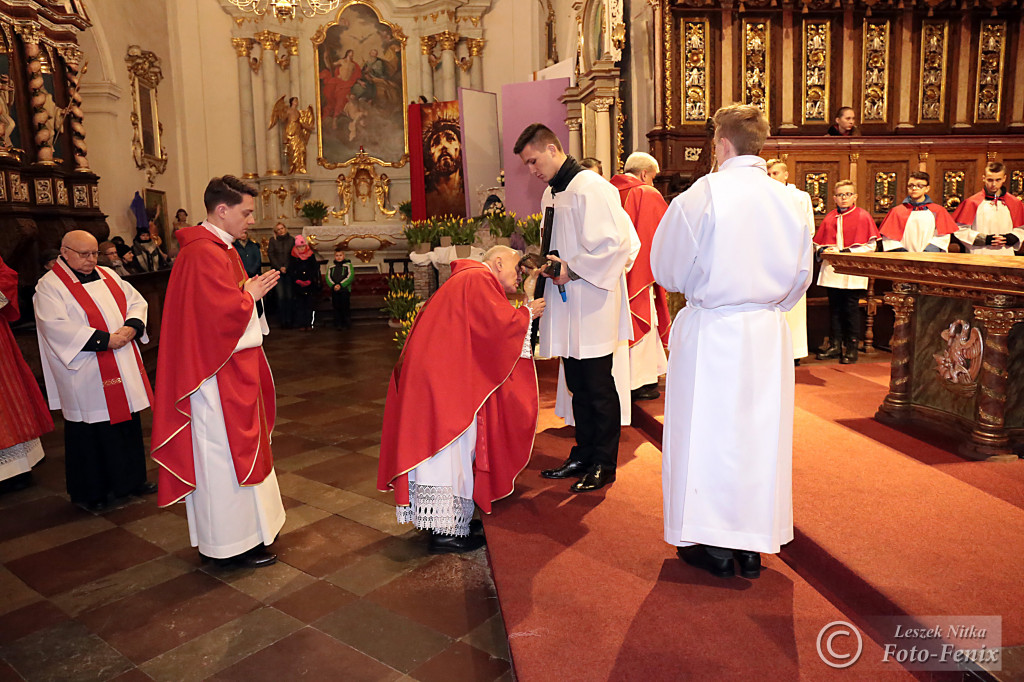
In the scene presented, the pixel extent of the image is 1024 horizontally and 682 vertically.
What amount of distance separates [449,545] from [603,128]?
692 cm

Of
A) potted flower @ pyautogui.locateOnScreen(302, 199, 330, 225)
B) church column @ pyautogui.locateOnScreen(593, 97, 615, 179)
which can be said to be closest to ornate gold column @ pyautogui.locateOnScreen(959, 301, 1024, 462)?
church column @ pyautogui.locateOnScreen(593, 97, 615, 179)

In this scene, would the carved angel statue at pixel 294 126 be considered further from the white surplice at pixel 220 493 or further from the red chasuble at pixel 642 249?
the white surplice at pixel 220 493

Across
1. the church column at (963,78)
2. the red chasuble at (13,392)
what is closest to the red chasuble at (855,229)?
the church column at (963,78)

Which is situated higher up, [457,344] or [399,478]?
[457,344]

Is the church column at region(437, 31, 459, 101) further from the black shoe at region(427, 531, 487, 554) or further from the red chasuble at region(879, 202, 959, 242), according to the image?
the black shoe at region(427, 531, 487, 554)

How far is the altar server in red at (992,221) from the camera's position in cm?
653

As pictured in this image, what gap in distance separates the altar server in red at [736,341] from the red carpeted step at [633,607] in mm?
232

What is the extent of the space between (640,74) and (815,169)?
2439mm

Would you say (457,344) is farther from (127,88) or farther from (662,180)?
(127,88)

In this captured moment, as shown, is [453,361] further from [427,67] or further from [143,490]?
[427,67]

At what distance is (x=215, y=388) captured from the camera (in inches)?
133

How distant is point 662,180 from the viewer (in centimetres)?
828

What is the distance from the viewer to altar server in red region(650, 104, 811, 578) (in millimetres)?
2688

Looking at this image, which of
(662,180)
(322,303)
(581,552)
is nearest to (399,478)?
(581,552)
